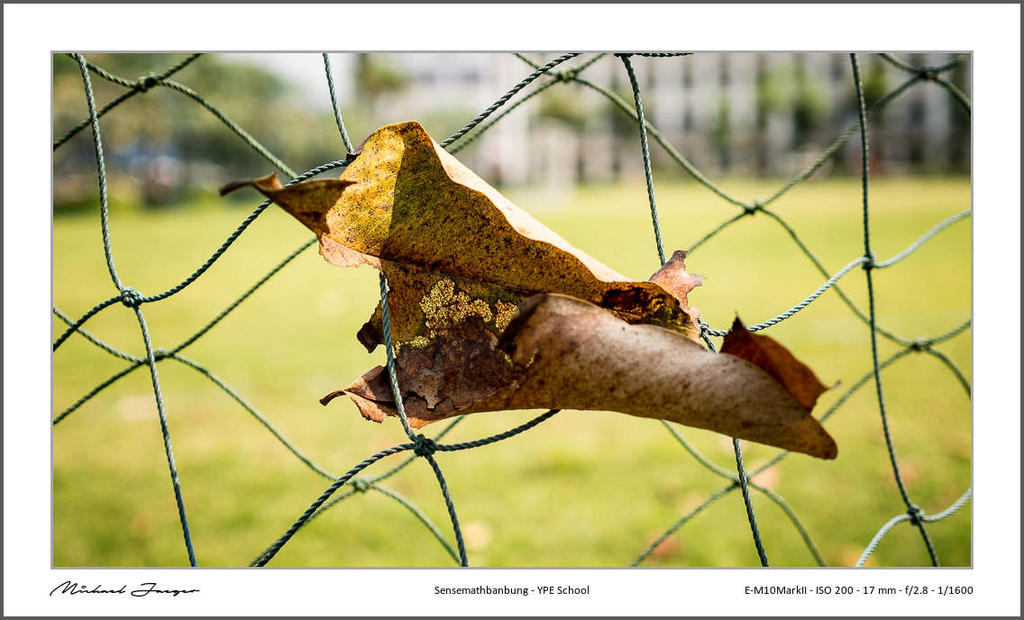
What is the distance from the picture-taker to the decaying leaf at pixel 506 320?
38 centimetres

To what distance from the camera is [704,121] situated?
18.0 meters

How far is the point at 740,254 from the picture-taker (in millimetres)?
4395

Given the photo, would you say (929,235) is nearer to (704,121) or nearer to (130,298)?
(130,298)

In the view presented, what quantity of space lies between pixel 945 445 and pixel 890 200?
8.54 m

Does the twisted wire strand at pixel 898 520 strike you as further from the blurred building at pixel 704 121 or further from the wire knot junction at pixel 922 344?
the blurred building at pixel 704 121

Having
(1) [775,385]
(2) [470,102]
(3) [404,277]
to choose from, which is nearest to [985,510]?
(1) [775,385]

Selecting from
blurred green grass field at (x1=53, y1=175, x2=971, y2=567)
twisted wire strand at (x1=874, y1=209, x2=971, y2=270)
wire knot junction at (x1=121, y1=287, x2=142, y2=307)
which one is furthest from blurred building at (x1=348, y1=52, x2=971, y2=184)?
wire knot junction at (x1=121, y1=287, x2=142, y2=307)

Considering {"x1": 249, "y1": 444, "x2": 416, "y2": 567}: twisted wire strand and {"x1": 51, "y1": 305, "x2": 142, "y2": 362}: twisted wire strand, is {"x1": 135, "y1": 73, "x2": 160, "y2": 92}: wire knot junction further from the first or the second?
{"x1": 249, "y1": 444, "x2": 416, "y2": 567}: twisted wire strand

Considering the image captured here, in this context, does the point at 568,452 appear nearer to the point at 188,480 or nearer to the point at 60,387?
the point at 188,480

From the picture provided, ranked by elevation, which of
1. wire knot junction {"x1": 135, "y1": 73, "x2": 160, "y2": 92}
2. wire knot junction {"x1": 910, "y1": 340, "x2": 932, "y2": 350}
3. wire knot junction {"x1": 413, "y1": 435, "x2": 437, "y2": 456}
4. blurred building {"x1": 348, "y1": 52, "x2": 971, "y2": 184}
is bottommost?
wire knot junction {"x1": 413, "y1": 435, "x2": 437, "y2": 456}
